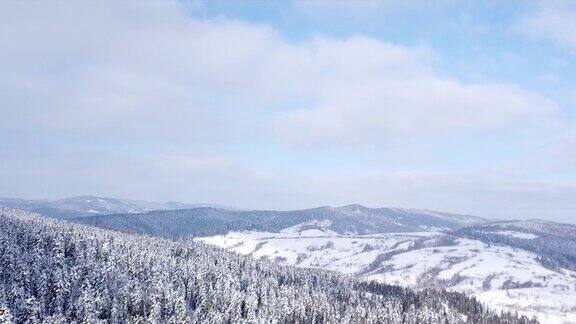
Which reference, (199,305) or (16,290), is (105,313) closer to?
(16,290)

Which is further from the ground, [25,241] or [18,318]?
[25,241]

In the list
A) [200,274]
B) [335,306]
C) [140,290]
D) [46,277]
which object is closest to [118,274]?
[140,290]

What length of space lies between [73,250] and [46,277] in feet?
148

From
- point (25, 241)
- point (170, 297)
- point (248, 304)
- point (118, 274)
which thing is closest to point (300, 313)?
point (248, 304)

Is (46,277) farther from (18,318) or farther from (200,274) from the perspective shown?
(200,274)

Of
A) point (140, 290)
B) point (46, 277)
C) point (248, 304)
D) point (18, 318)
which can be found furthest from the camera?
point (248, 304)

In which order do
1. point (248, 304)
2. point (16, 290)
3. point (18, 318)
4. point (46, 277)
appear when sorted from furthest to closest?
point (248, 304) → point (46, 277) → point (16, 290) → point (18, 318)

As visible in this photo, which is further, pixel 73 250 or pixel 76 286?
pixel 73 250

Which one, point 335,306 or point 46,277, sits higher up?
Result: point 46,277

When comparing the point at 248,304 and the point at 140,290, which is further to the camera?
the point at 248,304

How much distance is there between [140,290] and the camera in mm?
155125

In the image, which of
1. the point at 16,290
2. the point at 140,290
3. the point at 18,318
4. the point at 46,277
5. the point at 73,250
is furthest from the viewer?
the point at 73,250

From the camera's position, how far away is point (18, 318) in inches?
4688

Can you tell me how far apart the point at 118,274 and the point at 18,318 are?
4633cm
